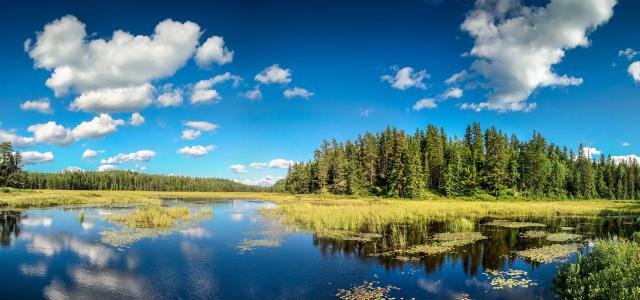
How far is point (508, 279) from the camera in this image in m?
20.4

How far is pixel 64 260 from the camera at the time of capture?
25109 millimetres

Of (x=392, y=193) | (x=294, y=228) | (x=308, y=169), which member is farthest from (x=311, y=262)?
(x=308, y=169)

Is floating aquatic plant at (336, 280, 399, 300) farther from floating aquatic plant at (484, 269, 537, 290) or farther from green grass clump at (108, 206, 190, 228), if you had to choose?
green grass clump at (108, 206, 190, 228)

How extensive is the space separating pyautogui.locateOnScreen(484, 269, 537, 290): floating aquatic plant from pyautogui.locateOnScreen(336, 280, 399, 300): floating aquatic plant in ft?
18.2

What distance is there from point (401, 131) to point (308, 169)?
120ft

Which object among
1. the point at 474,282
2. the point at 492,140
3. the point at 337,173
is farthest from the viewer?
the point at 337,173

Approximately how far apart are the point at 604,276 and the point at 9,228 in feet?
167

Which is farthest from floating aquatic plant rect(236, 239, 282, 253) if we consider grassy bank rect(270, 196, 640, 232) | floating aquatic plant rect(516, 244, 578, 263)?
floating aquatic plant rect(516, 244, 578, 263)

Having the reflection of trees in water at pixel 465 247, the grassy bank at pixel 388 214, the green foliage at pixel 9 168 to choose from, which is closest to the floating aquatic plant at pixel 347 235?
the reflection of trees in water at pixel 465 247

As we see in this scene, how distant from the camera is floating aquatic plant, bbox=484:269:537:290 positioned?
63.4 feet

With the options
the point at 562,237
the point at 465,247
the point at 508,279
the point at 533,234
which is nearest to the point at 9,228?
the point at 465,247

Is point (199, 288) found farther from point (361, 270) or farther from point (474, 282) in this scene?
point (474, 282)

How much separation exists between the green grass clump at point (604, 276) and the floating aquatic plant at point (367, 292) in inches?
294

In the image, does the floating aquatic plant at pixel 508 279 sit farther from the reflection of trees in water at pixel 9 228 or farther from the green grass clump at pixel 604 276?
the reflection of trees in water at pixel 9 228
